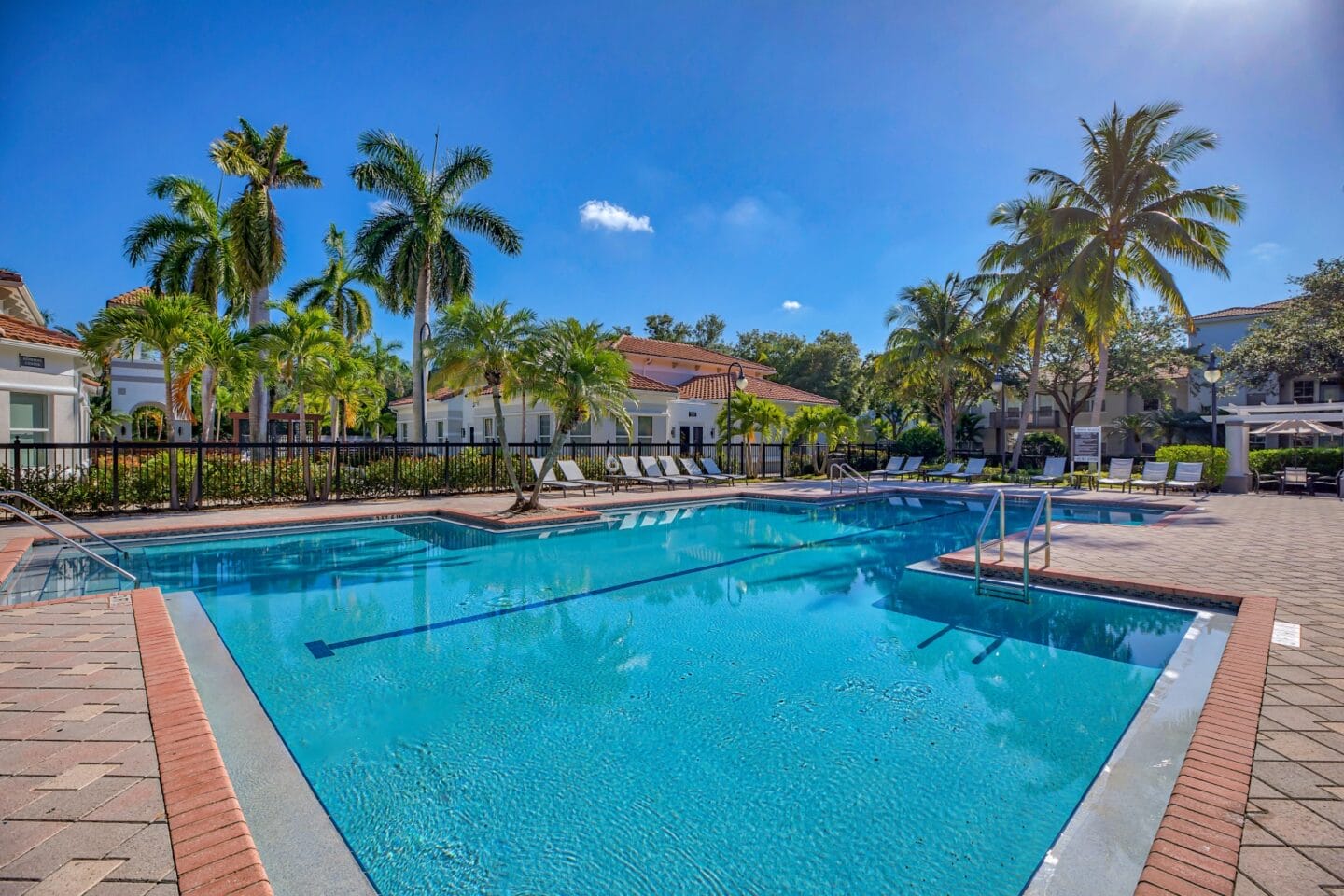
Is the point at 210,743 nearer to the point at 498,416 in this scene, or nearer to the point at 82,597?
the point at 82,597

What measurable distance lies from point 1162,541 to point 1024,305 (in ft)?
53.1

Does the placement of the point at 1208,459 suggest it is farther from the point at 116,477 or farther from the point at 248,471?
the point at 116,477

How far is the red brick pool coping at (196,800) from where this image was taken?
224 cm

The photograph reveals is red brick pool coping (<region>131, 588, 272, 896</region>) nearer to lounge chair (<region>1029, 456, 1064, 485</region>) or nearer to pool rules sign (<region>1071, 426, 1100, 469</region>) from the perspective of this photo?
pool rules sign (<region>1071, 426, 1100, 469</region>)

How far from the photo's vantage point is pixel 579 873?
280cm

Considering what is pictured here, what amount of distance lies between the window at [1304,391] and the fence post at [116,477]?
49161 millimetres

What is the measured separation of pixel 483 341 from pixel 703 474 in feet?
32.9

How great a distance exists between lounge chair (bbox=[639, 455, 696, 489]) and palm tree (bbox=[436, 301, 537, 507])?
7.42m

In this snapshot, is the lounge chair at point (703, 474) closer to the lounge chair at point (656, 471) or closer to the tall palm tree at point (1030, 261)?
the lounge chair at point (656, 471)

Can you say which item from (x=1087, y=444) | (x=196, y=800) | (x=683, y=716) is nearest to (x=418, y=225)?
(x=683, y=716)

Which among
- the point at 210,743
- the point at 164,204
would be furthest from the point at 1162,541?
the point at 164,204

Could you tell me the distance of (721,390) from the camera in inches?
1113

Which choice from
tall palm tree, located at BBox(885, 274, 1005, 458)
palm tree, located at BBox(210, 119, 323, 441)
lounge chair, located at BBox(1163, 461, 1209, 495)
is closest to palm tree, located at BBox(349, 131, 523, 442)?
palm tree, located at BBox(210, 119, 323, 441)

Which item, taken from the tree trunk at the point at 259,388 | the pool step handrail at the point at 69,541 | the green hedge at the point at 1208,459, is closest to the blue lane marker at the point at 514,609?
the pool step handrail at the point at 69,541
